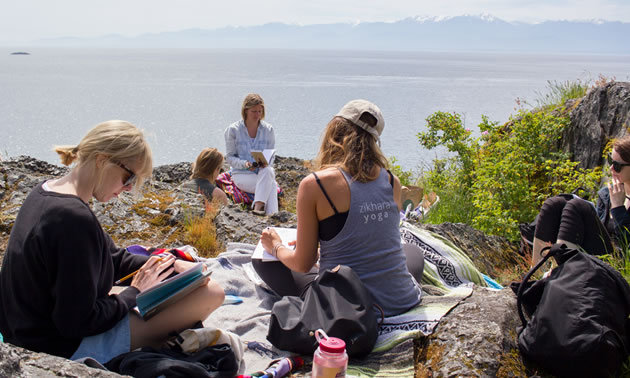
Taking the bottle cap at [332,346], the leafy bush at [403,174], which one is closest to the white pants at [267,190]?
the leafy bush at [403,174]

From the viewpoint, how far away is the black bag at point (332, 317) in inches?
101

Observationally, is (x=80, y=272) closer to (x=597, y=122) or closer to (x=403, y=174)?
(x=597, y=122)

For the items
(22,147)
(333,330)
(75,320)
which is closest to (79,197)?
(75,320)

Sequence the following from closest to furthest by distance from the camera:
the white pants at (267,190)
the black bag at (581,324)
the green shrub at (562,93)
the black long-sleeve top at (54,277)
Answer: the black long-sleeve top at (54,277)
the black bag at (581,324)
the white pants at (267,190)
the green shrub at (562,93)

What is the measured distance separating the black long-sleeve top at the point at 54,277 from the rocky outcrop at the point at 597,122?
19.7ft

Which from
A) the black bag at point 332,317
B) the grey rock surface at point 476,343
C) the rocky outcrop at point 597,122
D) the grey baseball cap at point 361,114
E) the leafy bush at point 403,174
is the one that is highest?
the grey baseball cap at point 361,114

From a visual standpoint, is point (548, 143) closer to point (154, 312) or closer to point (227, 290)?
point (227, 290)

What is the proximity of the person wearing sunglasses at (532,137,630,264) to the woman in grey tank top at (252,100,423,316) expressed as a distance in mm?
1842

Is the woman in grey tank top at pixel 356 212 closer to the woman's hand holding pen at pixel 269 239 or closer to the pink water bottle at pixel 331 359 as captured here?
the woman's hand holding pen at pixel 269 239

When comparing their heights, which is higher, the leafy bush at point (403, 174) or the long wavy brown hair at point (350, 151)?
the long wavy brown hair at point (350, 151)

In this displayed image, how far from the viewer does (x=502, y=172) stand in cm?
612

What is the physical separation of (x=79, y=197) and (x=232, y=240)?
283cm

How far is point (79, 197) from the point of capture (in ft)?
7.52

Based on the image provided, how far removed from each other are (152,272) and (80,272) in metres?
0.58
